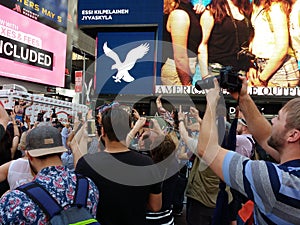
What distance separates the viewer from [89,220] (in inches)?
78.2

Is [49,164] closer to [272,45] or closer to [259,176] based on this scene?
[259,176]

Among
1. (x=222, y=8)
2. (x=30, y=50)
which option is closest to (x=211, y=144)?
(x=222, y=8)

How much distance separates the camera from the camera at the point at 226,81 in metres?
2.03

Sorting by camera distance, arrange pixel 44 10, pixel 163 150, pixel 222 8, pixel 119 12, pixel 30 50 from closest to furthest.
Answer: pixel 163 150 → pixel 222 8 → pixel 30 50 → pixel 44 10 → pixel 119 12

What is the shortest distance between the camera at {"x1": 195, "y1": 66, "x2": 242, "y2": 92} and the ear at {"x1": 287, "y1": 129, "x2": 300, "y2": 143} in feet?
1.51

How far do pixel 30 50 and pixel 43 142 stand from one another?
687 inches

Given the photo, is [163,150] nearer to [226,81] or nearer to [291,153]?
[226,81]

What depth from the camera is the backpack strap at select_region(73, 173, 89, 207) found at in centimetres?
201

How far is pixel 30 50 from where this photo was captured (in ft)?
60.4

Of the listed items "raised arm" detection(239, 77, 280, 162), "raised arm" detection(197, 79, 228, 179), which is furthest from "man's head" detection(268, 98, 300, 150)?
"raised arm" detection(239, 77, 280, 162)

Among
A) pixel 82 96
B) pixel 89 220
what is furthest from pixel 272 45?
pixel 89 220

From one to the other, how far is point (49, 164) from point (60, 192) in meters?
0.22

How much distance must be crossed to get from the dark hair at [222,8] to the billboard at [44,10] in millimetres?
8732

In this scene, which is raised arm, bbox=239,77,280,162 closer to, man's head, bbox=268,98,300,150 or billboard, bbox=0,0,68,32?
man's head, bbox=268,98,300,150
